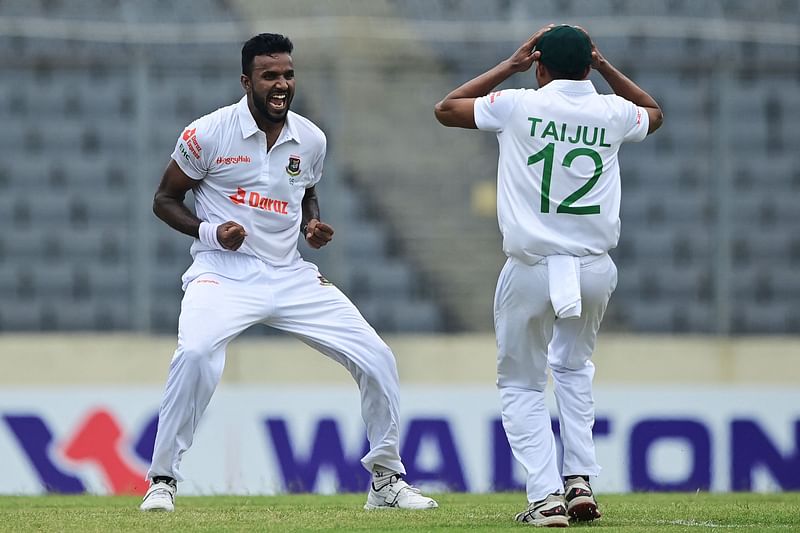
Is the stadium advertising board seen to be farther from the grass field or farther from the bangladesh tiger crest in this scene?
the bangladesh tiger crest

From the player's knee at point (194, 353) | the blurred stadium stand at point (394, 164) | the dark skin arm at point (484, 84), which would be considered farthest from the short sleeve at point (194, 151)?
the blurred stadium stand at point (394, 164)

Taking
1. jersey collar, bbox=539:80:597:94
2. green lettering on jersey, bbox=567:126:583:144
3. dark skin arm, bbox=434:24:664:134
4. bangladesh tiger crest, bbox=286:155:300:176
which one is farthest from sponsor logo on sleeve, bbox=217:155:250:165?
green lettering on jersey, bbox=567:126:583:144

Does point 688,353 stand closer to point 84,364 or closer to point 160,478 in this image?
point 84,364

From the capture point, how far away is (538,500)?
6.48 m

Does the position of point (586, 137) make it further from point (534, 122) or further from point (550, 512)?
point (550, 512)

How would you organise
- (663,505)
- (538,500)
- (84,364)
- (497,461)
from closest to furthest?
(538,500), (663,505), (497,461), (84,364)

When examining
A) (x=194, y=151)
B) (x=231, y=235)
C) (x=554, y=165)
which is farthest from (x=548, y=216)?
(x=194, y=151)

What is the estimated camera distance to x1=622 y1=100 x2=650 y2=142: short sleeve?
22.1ft

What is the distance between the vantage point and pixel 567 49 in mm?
6578

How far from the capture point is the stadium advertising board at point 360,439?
11672 mm

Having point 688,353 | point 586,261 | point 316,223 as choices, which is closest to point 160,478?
point 316,223

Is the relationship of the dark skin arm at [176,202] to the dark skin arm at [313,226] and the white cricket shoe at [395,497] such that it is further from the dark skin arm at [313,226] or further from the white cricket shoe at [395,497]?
the white cricket shoe at [395,497]

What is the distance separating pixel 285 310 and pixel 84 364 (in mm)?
6132

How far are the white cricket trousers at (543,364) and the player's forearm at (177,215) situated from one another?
1.63m
